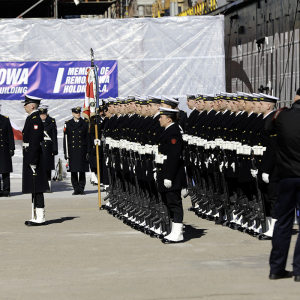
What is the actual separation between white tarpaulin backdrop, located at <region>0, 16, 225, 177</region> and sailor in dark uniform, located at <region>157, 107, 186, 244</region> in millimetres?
11551

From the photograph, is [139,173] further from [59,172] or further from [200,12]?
[200,12]

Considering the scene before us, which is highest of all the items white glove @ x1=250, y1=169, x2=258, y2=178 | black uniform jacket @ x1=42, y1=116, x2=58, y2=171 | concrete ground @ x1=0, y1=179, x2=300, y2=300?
black uniform jacket @ x1=42, y1=116, x2=58, y2=171

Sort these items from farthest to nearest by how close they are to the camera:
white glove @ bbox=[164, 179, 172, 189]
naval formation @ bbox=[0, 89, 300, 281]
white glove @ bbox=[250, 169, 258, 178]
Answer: white glove @ bbox=[250, 169, 258, 178], white glove @ bbox=[164, 179, 172, 189], naval formation @ bbox=[0, 89, 300, 281]

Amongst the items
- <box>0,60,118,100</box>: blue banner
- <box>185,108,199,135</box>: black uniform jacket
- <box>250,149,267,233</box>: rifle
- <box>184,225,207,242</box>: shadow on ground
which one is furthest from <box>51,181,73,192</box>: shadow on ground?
<box>250,149,267,233</box>: rifle

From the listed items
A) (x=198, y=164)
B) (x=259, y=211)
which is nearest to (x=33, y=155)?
(x=198, y=164)

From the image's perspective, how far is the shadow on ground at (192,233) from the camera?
32.3 feet

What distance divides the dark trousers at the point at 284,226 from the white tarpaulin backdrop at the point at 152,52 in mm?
13893

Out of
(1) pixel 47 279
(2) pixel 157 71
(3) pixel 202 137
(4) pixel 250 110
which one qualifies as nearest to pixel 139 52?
(2) pixel 157 71

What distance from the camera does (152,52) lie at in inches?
822

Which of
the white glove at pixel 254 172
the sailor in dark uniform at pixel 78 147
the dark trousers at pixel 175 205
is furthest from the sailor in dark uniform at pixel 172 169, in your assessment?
the sailor in dark uniform at pixel 78 147

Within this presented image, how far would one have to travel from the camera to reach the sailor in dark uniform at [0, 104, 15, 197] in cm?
1620

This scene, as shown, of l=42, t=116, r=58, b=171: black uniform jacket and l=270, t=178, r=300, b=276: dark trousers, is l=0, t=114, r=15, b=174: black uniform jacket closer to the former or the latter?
l=42, t=116, r=58, b=171: black uniform jacket

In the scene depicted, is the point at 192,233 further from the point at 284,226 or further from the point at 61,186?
the point at 61,186

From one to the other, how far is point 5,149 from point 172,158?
316 inches
